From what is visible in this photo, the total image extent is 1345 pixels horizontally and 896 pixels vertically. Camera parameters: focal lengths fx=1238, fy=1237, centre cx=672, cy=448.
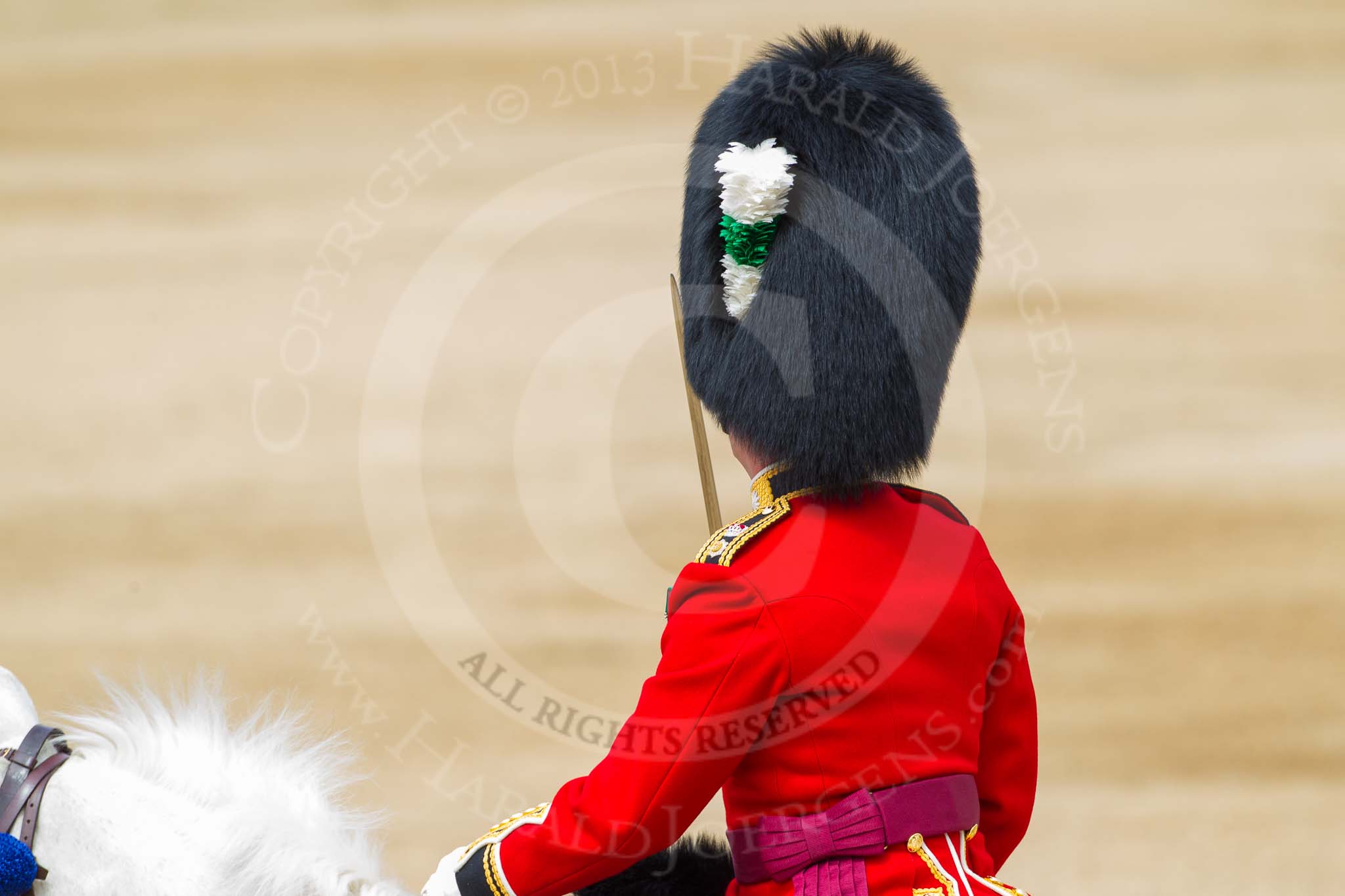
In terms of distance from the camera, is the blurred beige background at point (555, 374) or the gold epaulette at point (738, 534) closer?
the gold epaulette at point (738, 534)

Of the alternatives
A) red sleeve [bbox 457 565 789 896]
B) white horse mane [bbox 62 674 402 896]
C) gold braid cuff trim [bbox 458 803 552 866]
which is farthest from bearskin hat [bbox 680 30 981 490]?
white horse mane [bbox 62 674 402 896]

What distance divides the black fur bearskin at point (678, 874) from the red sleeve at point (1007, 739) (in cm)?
23

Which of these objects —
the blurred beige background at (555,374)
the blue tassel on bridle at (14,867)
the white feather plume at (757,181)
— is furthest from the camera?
the blurred beige background at (555,374)

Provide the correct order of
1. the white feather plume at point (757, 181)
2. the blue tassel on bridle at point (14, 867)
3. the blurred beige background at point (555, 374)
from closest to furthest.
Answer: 1. the blue tassel on bridle at point (14, 867)
2. the white feather plume at point (757, 181)
3. the blurred beige background at point (555, 374)

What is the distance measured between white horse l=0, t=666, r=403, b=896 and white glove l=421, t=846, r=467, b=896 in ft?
0.18

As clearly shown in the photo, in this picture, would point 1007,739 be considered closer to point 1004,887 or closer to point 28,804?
point 1004,887

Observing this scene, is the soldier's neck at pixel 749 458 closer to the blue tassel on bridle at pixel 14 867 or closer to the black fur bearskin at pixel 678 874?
the black fur bearskin at pixel 678 874

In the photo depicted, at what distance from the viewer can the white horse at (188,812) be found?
940 mm

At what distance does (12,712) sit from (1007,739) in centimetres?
83

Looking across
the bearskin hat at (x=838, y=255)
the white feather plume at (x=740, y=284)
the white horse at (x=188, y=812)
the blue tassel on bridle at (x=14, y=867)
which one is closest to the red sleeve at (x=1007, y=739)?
the bearskin hat at (x=838, y=255)

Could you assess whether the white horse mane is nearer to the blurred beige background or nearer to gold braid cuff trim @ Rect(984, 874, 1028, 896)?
gold braid cuff trim @ Rect(984, 874, 1028, 896)

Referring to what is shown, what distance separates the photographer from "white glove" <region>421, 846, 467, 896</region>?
36.7 inches

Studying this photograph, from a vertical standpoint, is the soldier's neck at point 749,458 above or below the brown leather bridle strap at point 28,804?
above

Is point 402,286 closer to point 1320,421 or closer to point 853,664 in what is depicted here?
point 1320,421
